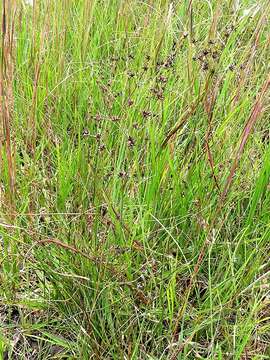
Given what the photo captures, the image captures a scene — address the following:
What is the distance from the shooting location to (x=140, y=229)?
4.40ft

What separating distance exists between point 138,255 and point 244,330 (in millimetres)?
317

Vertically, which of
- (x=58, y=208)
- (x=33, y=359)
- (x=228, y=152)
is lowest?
(x=33, y=359)

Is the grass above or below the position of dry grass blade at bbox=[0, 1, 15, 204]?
below

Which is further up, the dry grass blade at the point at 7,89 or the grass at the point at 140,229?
the dry grass blade at the point at 7,89

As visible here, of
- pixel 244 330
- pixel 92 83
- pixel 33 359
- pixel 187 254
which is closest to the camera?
pixel 244 330

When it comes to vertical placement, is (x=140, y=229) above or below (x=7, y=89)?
below

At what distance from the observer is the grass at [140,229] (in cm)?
117

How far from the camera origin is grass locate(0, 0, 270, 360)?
1166mm

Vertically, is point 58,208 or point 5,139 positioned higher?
point 5,139

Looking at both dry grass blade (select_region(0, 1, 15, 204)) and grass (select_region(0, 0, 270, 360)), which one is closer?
grass (select_region(0, 0, 270, 360))

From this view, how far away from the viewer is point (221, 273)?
1.27 metres

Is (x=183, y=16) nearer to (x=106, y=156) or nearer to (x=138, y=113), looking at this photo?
(x=138, y=113)

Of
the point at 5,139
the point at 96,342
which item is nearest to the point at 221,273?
the point at 96,342

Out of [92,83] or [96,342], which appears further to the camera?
[92,83]
